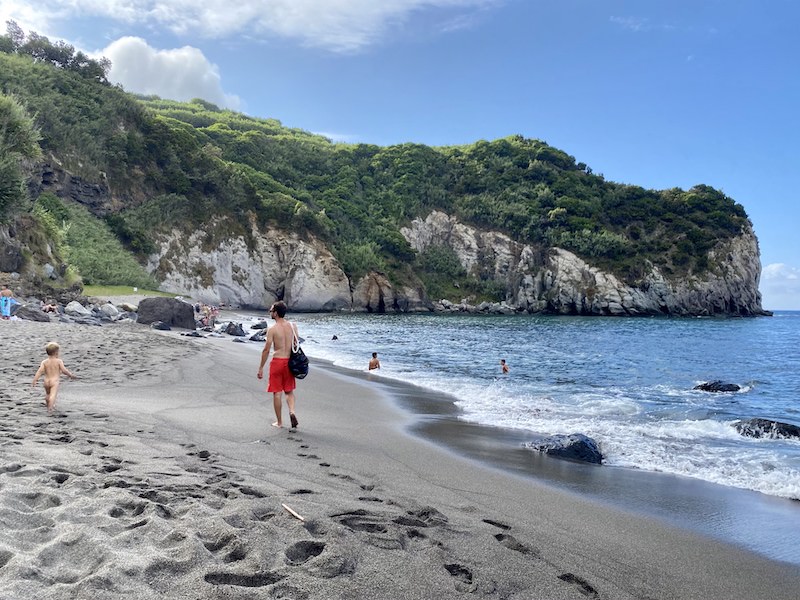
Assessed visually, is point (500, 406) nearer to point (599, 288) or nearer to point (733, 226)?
point (599, 288)

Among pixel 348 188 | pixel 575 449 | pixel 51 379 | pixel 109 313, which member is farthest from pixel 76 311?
pixel 348 188

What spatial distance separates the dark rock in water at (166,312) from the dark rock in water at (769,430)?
967 inches

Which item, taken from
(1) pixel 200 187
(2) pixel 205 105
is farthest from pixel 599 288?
(2) pixel 205 105

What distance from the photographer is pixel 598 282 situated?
75.2 m

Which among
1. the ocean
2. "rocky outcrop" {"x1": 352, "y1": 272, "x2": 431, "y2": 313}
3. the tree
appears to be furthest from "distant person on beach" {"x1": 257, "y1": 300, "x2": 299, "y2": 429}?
"rocky outcrop" {"x1": 352, "y1": 272, "x2": 431, "y2": 313}

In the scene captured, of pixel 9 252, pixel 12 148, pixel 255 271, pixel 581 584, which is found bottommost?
pixel 581 584

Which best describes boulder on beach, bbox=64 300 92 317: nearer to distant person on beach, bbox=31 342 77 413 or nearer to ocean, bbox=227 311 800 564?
ocean, bbox=227 311 800 564

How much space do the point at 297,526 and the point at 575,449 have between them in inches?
201

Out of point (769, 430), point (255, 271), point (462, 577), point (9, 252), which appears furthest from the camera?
point (255, 271)

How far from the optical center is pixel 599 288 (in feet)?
245

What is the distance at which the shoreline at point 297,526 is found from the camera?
290cm

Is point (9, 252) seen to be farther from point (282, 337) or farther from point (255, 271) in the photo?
point (255, 271)

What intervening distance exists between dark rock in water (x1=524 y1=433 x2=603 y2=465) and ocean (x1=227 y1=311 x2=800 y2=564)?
0.25m

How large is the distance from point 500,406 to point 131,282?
147 feet
